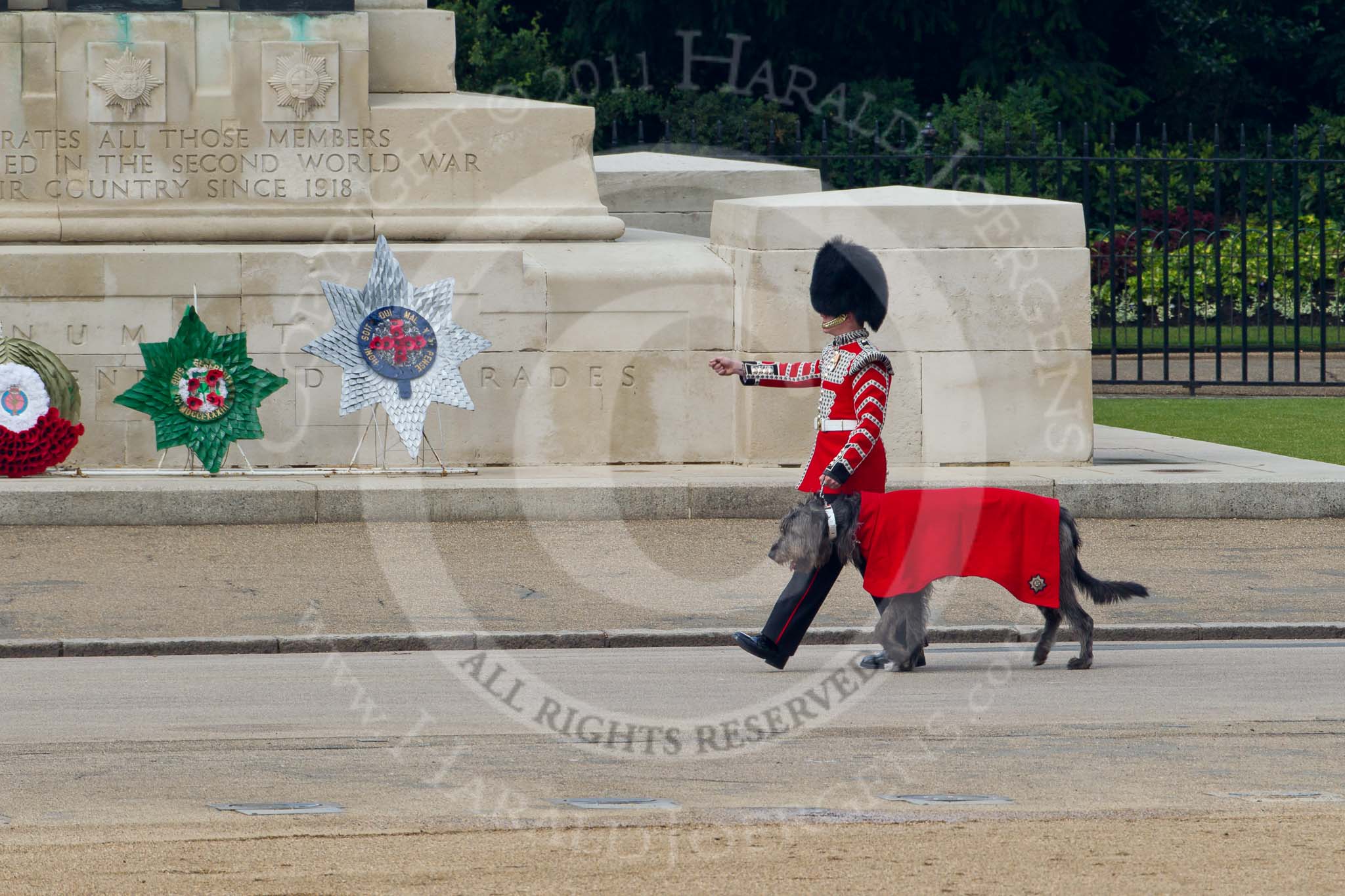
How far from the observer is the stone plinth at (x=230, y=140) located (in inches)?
587

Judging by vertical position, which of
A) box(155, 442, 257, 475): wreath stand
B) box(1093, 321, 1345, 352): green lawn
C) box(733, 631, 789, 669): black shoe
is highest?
box(1093, 321, 1345, 352): green lawn

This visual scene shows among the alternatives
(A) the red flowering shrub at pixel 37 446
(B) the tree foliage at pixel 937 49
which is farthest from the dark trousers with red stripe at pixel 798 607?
(B) the tree foliage at pixel 937 49

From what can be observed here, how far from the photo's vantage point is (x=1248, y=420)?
1959 cm

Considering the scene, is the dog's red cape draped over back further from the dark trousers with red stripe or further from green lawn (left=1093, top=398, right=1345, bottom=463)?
green lawn (left=1093, top=398, right=1345, bottom=463)

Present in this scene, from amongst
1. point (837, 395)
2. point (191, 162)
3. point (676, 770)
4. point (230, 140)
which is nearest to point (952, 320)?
point (230, 140)

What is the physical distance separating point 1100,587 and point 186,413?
7.32m

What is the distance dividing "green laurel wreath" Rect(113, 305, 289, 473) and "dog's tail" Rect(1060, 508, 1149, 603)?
271 inches

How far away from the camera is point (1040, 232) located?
47.0 feet

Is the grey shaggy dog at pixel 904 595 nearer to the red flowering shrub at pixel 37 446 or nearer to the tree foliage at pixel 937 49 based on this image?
the red flowering shrub at pixel 37 446

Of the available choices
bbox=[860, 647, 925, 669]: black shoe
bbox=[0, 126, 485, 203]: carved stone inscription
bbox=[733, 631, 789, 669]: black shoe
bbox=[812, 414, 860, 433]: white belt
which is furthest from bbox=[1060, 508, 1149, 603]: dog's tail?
bbox=[0, 126, 485, 203]: carved stone inscription

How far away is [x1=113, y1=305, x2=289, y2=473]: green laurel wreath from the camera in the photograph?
45.3ft

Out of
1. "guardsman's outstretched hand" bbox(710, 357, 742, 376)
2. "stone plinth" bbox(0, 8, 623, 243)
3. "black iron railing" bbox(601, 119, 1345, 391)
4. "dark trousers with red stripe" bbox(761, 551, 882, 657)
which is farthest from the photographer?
"black iron railing" bbox(601, 119, 1345, 391)

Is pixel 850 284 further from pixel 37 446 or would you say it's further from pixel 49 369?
pixel 49 369

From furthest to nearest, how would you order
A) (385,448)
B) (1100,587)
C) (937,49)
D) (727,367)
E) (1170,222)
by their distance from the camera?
(937,49), (1170,222), (385,448), (727,367), (1100,587)
